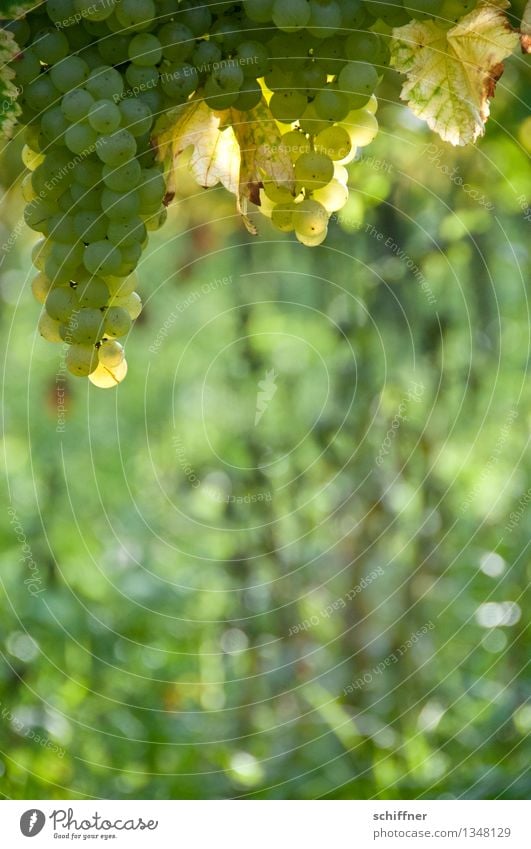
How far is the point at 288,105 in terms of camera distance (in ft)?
1.31

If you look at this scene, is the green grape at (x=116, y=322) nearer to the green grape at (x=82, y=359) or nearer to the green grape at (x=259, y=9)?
the green grape at (x=82, y=359)

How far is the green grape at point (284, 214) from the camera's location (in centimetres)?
43

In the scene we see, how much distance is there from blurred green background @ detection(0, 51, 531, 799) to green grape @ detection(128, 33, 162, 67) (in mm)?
504

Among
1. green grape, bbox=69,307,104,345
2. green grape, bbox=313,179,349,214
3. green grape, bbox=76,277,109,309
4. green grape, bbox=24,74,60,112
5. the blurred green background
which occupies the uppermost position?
the blurred green background

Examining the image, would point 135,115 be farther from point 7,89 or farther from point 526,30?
point 526,30

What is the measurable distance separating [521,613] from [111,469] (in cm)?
58

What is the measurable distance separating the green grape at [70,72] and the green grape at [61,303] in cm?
9

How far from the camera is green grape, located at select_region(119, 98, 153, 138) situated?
381mm

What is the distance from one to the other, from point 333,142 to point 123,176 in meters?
0.10
